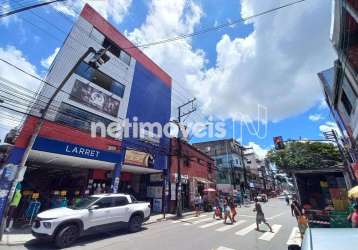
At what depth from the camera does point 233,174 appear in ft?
149

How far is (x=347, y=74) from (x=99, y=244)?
17.5 meters

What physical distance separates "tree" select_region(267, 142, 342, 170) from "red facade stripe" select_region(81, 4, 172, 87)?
2461 cm

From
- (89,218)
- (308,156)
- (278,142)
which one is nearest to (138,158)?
(89,218)

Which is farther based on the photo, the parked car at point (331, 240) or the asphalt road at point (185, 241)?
the asphalt road at point (185, 241)

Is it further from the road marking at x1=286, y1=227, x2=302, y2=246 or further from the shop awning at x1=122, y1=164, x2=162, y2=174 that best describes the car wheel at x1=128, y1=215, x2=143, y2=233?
the road marking at x1=286, y1=227, x2=302, y2=246

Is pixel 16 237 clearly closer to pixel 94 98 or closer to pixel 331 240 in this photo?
pixel 94 98

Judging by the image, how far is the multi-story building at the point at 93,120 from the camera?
13461 millimetres

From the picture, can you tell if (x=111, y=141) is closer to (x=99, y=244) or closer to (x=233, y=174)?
(x=99, y=244)

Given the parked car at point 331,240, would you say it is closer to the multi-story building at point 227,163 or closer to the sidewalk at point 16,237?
the sidewalk at point 16,237

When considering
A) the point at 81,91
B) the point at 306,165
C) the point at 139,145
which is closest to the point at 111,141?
the point at 139,145

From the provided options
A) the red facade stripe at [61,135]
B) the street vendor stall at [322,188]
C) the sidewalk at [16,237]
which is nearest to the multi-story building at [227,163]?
the red facade stripe at [61,135]

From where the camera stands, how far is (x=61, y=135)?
529 inches

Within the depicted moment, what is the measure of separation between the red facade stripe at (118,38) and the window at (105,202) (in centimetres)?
1244

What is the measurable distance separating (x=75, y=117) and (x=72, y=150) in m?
2.70
